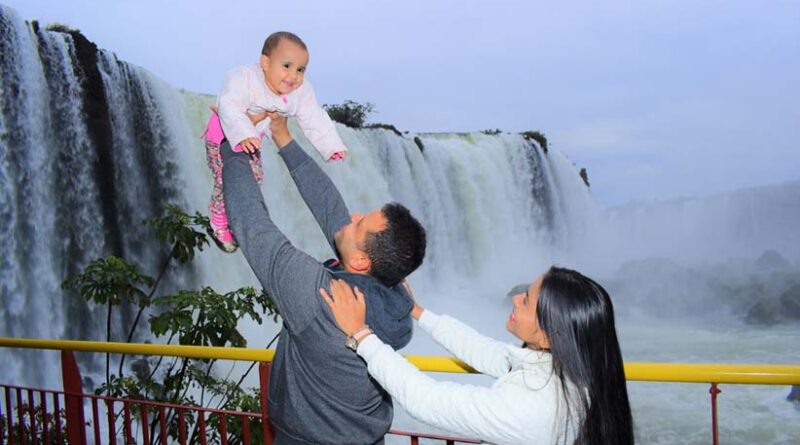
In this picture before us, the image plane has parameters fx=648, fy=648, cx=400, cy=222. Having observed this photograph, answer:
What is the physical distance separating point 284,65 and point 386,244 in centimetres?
53

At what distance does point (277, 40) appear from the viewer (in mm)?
1339

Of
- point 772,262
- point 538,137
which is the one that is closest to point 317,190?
point 538,137

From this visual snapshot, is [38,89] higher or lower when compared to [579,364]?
higher

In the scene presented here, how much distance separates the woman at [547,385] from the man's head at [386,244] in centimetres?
6

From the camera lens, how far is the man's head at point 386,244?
1008 mm

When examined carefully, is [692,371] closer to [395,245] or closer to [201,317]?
[395,245]

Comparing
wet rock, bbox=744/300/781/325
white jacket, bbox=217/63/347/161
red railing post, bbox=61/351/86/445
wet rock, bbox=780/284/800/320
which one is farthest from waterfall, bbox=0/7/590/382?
wet rock, bbox=780/284/800/320

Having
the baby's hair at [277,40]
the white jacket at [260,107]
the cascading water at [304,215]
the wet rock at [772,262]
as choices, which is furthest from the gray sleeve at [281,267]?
the wet rock at [772,262]

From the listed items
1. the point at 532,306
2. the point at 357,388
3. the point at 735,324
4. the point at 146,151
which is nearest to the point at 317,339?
the point at 357,388

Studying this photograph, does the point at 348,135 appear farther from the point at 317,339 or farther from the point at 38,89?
the point at 317,339

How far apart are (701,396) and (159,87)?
7532 mm

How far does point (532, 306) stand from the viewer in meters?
1.07

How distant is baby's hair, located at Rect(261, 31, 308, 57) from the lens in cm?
134

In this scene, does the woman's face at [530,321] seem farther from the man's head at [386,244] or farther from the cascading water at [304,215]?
the cascading water at [304,215]
